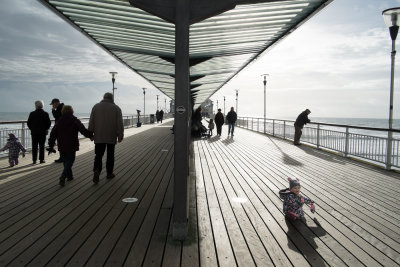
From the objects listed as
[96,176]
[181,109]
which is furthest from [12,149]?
[181,109]

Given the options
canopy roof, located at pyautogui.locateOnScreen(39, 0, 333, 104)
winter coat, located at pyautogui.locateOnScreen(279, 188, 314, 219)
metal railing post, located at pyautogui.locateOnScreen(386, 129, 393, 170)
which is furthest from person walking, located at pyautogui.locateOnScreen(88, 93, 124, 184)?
metal railing post, located at pyautogui.locateOnScreen(386, 129, 393, 170)

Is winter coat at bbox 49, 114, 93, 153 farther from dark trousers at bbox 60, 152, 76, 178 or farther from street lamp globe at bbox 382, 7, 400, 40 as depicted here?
street lamp globe at bbox 382, 7, 400, 40

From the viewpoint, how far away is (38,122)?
6.86m

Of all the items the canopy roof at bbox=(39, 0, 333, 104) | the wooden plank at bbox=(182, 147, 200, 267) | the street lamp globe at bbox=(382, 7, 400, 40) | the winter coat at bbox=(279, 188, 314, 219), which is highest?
the street lamp globe at bbox=(382, 7, 400, 40)

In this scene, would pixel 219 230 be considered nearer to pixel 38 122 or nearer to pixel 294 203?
pixel 294 203

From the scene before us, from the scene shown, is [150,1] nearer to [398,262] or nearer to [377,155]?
[398,262]

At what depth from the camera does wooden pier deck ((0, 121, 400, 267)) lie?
8.75ft

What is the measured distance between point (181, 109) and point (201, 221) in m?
1.47

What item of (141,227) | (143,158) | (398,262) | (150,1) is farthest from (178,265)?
(143,158)

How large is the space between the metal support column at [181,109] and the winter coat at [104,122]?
268 cm

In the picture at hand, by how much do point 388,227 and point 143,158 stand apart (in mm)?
6229

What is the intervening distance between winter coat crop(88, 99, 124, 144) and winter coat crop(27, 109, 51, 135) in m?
2.34

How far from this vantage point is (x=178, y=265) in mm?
2506

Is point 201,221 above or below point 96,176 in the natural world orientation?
below
